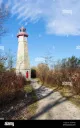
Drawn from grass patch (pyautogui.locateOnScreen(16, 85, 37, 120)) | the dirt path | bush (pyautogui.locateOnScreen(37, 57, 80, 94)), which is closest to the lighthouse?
the dirt path

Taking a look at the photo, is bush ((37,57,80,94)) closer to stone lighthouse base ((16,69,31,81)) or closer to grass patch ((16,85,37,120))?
grass patch ((16,85,37,120))

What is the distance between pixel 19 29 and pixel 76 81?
309 centimetres

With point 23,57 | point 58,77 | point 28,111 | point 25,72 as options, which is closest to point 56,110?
point 28,111

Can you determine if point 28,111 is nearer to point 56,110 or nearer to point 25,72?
point 56,110

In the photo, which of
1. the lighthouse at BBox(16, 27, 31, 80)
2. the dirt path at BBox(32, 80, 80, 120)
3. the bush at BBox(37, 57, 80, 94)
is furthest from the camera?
the bush at BBox(37, 57, 80, 94)

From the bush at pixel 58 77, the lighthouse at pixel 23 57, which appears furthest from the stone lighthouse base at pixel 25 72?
the bush at pixel 58 77

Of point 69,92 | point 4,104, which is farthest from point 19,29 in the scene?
point 69,92

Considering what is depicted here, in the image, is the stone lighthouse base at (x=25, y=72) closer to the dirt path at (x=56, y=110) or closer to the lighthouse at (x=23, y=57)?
the lighthouse at (x=23, y=57)

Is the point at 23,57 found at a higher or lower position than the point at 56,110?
higher

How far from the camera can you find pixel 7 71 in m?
3.47

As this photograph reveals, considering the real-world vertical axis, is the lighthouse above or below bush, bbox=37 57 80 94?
above

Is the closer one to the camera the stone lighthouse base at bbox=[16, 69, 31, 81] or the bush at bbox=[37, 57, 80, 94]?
the stone lighthouse base at bbox=[16, 69, 31, 81]

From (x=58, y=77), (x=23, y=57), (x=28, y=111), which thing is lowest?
(x=28, y=111)

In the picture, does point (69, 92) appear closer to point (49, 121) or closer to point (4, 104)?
point (4, 104)
